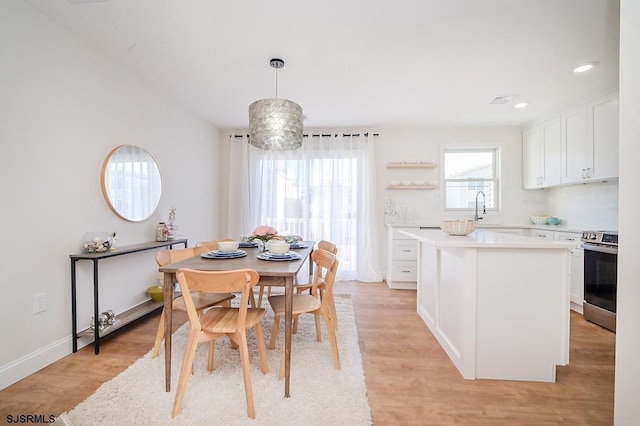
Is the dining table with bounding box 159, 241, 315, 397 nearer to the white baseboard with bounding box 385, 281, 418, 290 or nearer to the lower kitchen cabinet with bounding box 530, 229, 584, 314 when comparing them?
the white baseboard with bounding box 385, 281, 418, 290

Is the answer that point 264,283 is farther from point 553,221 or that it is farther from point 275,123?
point 553,221

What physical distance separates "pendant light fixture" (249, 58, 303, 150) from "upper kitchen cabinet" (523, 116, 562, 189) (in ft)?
11.7

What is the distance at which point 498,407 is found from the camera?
5.15ft

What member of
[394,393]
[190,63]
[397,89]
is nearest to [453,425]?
[394,393]

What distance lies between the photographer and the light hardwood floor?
59.2 inches

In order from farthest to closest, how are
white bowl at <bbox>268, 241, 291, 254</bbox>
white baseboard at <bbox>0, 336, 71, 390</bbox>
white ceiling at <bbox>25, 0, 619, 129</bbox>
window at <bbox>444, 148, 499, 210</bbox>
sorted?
window at <bbox>444, 148, 499, 210</bbox> < white bowl at <bbox>268, 241, 291, 254</bbox> < white ceiling at <bbox>25, 0, 619, 129</bbox> < white baseboard at <bbox>0, 336, 71, 390</bbox>

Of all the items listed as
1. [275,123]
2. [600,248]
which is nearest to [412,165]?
[600,248]

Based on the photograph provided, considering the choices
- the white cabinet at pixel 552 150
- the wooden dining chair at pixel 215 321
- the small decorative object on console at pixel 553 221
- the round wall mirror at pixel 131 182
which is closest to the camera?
the wooden dining chair at pixel 215 321

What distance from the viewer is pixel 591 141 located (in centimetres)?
312

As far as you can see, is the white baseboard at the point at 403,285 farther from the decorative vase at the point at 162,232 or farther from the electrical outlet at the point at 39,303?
the electrical outlet at the point at 39,303

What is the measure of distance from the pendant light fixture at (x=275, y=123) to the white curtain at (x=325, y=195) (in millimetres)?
2087

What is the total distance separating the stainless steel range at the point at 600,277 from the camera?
256 centimetres

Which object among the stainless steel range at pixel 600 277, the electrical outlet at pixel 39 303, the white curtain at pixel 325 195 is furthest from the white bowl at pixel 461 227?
the electrical outlet at pixel 39 303

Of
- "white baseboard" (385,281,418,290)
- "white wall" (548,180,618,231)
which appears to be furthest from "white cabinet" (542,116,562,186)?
"white baseboard" (385,281,418,290)
